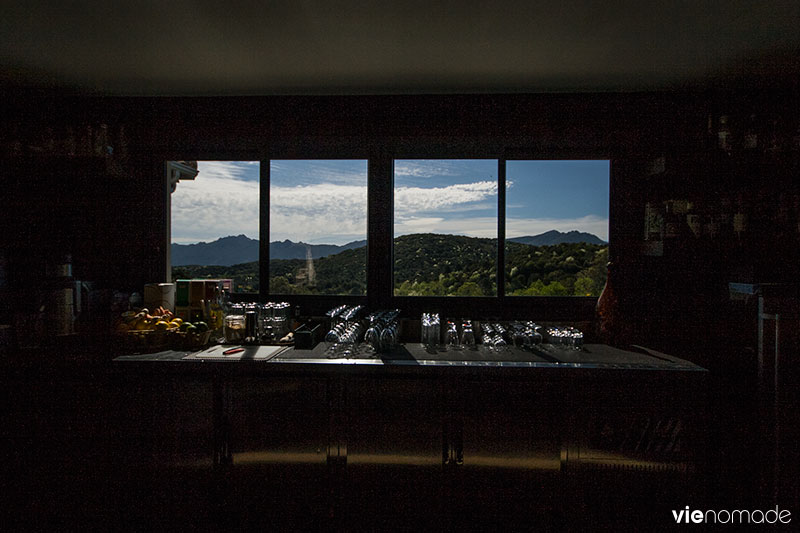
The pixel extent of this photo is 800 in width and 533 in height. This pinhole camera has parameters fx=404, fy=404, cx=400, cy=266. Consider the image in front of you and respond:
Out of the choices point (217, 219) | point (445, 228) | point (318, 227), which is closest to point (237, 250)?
point (217, 219)

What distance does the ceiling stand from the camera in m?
1.74

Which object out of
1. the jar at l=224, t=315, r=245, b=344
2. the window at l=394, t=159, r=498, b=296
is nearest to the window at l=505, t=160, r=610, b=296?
the window at l=394, t=159, r=498, b=296

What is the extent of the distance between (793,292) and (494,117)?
6.06 ft

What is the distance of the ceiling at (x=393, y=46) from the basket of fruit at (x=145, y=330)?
146cm

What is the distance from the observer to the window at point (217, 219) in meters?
2.89

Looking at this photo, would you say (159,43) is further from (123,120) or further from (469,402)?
(469,402)

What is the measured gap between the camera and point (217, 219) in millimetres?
2963

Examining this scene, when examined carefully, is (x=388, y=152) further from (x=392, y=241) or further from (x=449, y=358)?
(x=449, y=358)

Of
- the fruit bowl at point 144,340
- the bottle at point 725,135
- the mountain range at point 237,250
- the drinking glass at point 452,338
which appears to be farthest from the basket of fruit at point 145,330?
the bottle at point 725,135

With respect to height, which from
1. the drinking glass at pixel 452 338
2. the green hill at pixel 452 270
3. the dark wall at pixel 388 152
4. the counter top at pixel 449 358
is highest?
the dark wall at pixel 388 152

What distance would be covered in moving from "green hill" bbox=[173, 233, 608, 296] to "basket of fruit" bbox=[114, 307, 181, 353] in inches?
21.8

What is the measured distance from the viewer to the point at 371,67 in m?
2.27

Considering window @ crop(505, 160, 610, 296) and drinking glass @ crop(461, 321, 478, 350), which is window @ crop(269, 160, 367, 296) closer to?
drinking glass @ crop(461, 321, 478, 350)

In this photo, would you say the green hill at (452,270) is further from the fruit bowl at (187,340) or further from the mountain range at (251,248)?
the fruit bowl at (187,340)
